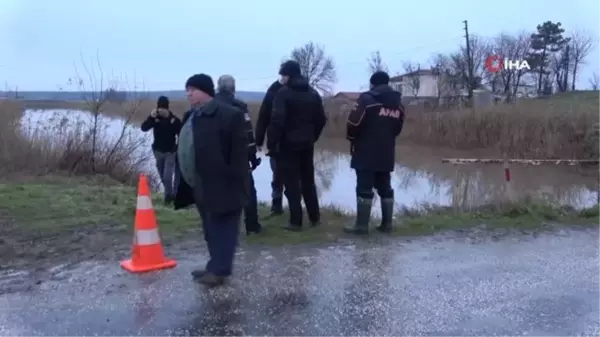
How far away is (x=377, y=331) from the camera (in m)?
5.00

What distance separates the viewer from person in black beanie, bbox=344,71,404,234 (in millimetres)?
7836

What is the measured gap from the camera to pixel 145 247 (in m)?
6.57

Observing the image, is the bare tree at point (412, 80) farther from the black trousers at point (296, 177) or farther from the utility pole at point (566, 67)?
the black trousers at point (296, 177)

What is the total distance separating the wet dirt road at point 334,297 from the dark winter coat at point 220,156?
742mm

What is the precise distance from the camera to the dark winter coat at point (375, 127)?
7.83 metres

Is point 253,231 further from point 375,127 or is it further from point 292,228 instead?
point 375,127

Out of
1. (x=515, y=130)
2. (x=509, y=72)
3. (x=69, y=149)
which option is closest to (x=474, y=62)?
(x=509, y=72)

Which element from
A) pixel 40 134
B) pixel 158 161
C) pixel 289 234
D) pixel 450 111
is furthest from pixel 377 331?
pixel 450 111

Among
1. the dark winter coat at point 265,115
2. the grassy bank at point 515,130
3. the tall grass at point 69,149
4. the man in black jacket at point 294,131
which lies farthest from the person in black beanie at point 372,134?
the grassy bank at point 515,130

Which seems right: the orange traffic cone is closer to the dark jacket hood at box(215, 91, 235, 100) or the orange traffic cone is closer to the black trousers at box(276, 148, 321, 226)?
the dark jacket hood at box(215, 91, 235, 100)

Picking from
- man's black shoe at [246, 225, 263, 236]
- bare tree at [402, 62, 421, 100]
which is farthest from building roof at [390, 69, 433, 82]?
man's black shoe at [246, 225, 263, 236]

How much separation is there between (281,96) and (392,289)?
269 centimetres

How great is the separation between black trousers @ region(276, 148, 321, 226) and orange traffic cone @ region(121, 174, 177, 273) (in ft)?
5.94

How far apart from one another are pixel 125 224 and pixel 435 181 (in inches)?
524
